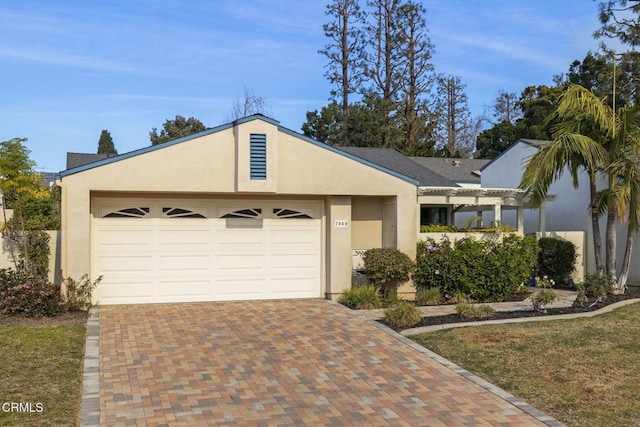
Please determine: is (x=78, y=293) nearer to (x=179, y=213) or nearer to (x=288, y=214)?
(x=179, y=213)

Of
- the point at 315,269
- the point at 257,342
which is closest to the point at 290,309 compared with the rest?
the point at 315,269

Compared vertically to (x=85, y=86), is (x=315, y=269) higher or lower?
lower

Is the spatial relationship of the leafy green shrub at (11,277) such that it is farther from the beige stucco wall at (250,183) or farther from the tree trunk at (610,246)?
the tree trunk at (610,246)

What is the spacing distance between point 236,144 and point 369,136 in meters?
21.0

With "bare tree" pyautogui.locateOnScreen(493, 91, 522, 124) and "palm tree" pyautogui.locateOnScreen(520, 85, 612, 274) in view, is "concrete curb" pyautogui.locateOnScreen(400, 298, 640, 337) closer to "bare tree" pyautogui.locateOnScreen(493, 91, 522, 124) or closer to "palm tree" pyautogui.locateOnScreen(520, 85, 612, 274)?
"palm tree" pyautogui.locateOnScreen(520, 85, 612, 274)

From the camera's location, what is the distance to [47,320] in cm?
1066

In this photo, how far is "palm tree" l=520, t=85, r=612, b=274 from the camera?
45.1 ft

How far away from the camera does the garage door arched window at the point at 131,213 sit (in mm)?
12375

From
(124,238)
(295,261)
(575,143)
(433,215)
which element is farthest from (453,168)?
(124,238)

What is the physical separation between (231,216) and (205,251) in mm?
968

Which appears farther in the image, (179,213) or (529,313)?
(179,213)

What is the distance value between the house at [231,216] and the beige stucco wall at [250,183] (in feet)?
0.07

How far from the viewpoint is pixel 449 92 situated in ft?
140

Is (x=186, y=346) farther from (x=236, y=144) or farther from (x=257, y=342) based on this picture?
(x=236, y=144)
